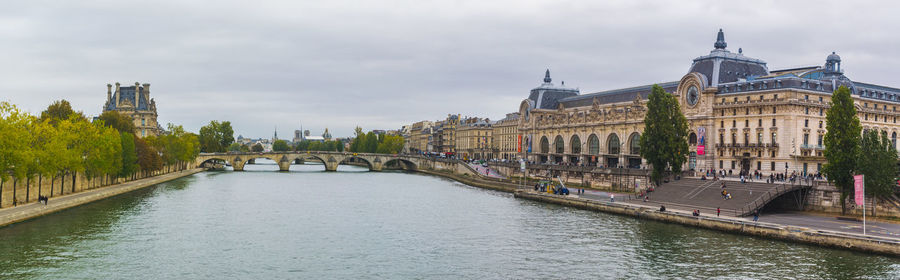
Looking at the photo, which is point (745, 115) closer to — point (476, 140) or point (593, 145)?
point (593, 145)

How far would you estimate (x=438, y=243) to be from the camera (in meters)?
43.5

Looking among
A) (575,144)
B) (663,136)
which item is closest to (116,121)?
(575,144)

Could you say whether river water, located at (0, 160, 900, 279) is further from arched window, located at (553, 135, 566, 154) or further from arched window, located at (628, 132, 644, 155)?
arched window, located at (553, 135, 566, 154)

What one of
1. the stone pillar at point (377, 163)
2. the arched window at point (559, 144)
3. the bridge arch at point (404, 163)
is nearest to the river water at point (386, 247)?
the arched window at point (559, 144)

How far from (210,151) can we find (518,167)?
8175 cm

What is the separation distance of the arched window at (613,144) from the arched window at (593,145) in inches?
109

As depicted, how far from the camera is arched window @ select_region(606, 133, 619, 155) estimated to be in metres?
96.4

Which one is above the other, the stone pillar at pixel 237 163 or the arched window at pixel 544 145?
the arched window at pixel 544 145

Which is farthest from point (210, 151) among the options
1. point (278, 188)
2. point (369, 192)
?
point (369, 192)

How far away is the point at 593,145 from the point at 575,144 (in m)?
5.69

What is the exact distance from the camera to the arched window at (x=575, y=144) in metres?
107

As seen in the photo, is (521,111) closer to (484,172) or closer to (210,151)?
→ (484,172)

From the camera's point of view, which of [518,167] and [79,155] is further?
[518,167]

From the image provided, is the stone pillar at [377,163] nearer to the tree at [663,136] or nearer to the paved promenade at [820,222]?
the tree at [663,136]
